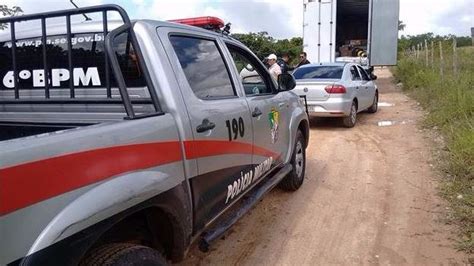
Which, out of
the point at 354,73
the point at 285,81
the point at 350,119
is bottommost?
the point at 350,119

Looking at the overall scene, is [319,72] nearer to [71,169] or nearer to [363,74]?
[363,74]

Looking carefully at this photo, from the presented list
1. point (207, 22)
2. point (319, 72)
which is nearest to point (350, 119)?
point (319, 72)

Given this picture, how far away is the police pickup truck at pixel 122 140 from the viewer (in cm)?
166

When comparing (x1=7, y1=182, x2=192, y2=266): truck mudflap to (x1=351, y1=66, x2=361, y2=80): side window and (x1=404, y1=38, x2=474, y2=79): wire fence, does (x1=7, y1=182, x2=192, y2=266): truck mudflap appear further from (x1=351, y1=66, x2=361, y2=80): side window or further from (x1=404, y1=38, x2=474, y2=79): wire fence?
(x1=404, y1=38, x2=474, y2=79): wire fence

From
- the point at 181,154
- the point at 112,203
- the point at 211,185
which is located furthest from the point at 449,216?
the point at 112,203

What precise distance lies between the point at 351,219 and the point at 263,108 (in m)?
1.48

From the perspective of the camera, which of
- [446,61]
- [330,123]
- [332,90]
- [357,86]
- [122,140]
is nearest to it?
[122,140]

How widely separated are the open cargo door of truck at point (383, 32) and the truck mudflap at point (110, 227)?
558 inches

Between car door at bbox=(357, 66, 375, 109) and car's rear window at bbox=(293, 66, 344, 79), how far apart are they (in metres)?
1.00

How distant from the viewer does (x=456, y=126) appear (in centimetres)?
745

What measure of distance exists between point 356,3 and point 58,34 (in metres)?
14.7

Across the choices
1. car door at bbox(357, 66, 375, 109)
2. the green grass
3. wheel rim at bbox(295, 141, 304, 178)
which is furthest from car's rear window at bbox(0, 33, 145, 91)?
car door at bbox(357, 66, 375, 109)

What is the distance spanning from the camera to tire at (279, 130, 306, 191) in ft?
16.7

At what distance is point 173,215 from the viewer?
2.38 meters
